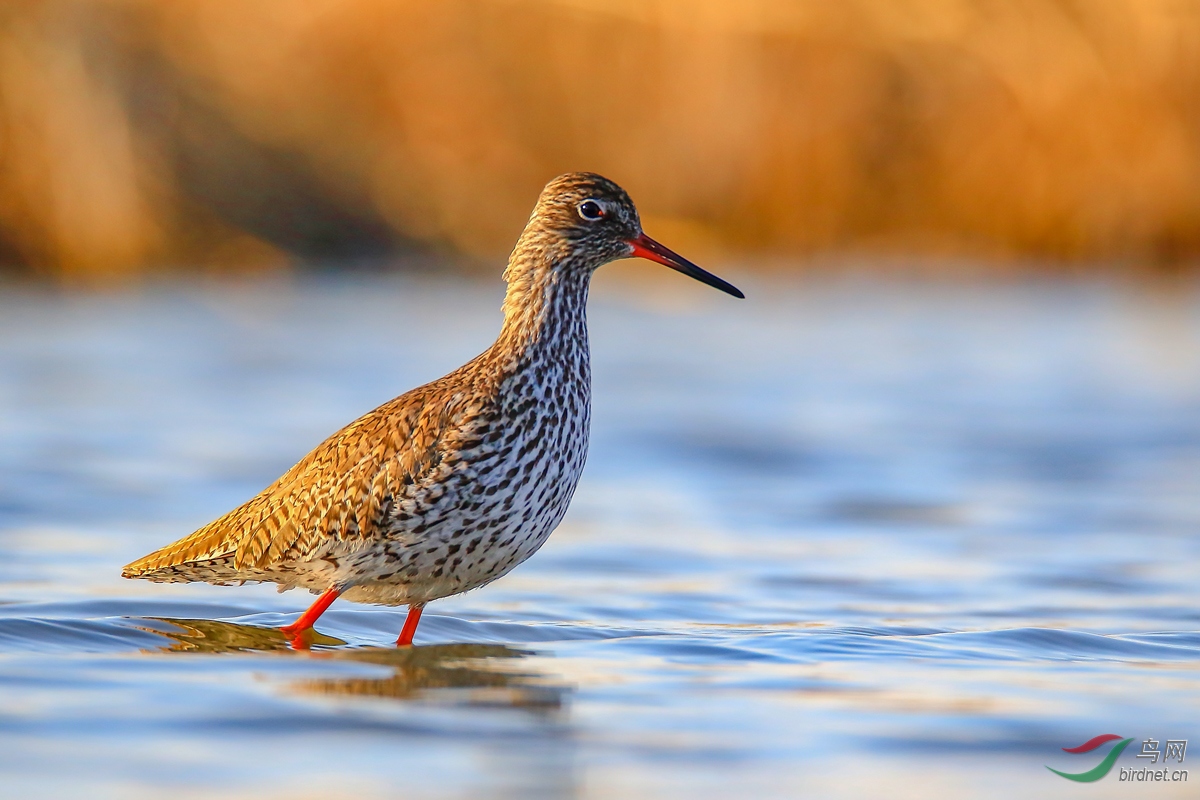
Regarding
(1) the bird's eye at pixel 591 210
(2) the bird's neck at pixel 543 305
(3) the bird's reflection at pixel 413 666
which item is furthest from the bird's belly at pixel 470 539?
(1) the bird's eye at pixel 591 210

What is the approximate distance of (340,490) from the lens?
7109 mm

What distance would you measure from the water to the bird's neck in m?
1.32

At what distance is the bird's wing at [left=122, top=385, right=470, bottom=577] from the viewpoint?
273 inches

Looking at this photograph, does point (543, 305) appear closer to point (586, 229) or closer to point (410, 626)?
point (586, 229)

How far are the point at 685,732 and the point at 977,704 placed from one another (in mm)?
1197

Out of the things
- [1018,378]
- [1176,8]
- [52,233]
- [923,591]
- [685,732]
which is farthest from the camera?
[1176,8]

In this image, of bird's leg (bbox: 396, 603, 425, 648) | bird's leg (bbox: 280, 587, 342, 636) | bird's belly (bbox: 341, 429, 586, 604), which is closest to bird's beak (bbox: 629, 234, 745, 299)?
bird's belly (bbox: 341, 429, 586, 604)

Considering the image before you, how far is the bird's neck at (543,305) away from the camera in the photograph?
7293 millimetres

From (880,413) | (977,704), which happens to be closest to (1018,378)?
(880,413)

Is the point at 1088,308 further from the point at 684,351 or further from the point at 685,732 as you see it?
the point at 685,732

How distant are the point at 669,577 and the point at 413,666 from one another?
9.18 feet

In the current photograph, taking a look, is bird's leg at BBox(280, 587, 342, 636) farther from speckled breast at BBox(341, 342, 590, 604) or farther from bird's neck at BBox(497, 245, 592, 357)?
bird's neck at BBox(497, 245, 592, 357)

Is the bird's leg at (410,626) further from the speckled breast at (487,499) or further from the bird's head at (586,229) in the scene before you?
the bird's head at (586,229)

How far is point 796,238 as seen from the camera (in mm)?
26500
